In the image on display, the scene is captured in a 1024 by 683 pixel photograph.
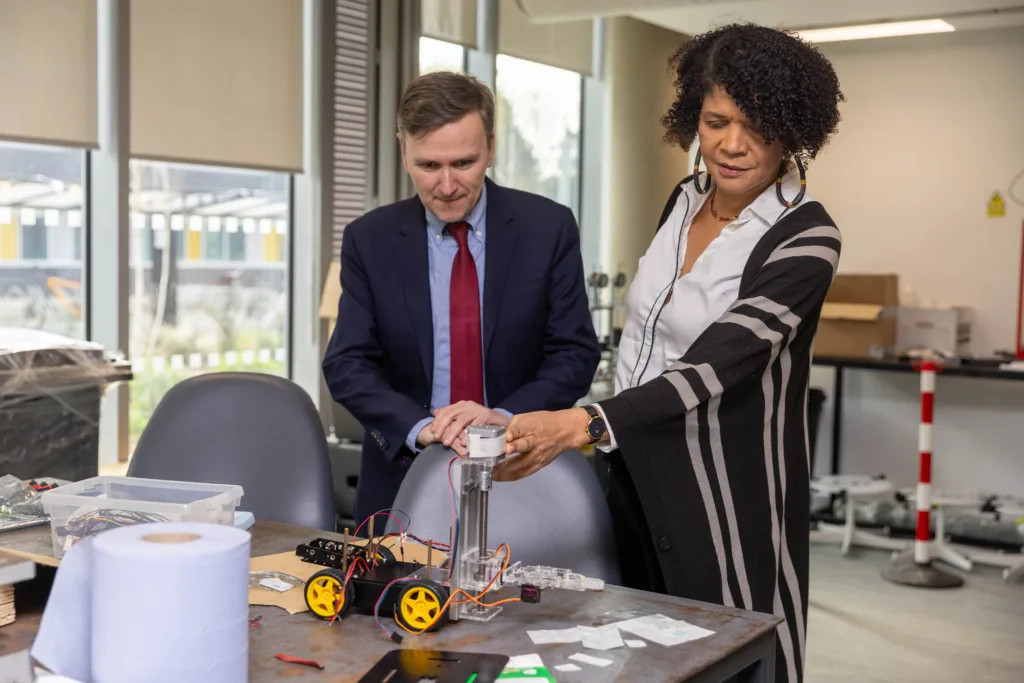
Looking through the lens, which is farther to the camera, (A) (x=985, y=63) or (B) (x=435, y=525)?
(A) (x=985, y=63)

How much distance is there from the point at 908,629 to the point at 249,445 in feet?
9.29

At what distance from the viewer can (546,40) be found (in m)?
6.71

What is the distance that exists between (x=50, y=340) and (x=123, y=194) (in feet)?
3.62

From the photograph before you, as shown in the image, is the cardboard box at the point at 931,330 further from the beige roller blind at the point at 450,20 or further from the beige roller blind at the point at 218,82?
the beige roller blind at the point at 218,82

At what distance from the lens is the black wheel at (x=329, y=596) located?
1413 mm

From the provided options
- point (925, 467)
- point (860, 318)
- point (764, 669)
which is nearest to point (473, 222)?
point (764, 669)

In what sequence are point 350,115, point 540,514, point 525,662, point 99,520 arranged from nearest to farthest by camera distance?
point 525,662
point 99,520
point 540,514
point 350,115

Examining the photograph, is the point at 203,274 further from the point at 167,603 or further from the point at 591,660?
the point at 167,603

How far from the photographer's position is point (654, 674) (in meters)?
1.25

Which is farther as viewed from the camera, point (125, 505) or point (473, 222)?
point (473, 222)

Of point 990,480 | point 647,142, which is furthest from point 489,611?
point 647,142

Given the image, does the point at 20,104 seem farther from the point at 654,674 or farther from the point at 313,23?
the point at 654,674

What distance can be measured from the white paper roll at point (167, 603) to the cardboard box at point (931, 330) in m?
5.16

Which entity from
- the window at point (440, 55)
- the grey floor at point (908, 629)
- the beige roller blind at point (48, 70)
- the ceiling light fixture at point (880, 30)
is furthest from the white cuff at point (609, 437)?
the ceiling light fixture at point (880, 30)
